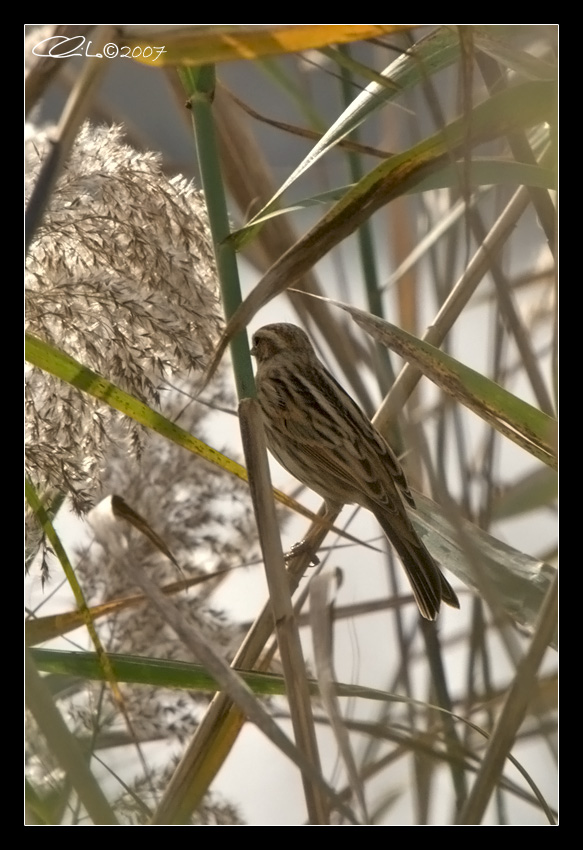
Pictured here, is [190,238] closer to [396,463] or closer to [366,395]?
[366,395]

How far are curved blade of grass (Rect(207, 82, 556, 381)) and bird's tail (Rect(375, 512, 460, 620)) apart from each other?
42 centimetres

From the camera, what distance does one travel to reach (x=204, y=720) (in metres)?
1.18

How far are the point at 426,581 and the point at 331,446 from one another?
274mm

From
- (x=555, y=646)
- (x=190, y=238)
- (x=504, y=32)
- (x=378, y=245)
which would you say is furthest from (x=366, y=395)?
(x=504, y=32)

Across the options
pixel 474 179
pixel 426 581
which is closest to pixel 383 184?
pixel 474 179

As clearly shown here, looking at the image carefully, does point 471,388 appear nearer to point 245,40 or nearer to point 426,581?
point 426,581

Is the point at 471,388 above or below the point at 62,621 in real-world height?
above

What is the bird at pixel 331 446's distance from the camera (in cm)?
126

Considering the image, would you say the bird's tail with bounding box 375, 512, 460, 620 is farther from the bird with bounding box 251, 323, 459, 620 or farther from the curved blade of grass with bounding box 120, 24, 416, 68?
the curved blade of grass with bounding box 120, 24, 416, 68

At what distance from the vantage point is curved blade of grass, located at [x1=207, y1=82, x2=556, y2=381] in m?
1.02

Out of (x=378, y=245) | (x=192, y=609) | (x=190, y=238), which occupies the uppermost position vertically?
(x=378, y=245)

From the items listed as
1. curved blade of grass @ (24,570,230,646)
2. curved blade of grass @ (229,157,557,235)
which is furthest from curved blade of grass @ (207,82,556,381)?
curved blade of grass @ (24,570,230,646)

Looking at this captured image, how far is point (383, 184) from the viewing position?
1.05 m

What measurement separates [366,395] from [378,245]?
0.24 meters
